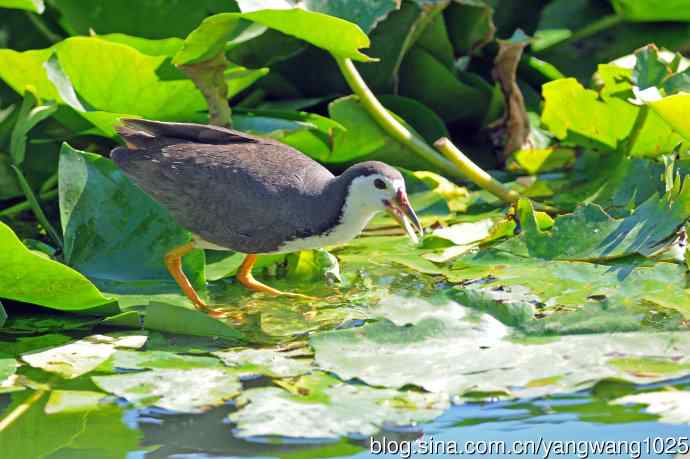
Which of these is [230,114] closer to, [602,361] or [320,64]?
[320,64]

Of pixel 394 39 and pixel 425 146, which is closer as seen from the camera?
pixel 425 146

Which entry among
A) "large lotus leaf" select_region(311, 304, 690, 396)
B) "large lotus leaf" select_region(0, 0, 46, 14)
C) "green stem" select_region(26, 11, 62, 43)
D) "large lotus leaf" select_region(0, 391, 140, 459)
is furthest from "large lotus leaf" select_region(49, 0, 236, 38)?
"large lotus leaf" select_region(0, 391, 140, 459)

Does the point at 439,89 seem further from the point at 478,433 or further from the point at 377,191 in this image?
the point at 478,433

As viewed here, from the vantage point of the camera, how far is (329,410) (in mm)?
2859

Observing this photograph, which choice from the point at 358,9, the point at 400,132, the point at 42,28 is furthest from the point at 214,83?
the point at 42,28

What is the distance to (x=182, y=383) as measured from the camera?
3098 mm

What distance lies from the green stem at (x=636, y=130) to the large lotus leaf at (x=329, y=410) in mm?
2013

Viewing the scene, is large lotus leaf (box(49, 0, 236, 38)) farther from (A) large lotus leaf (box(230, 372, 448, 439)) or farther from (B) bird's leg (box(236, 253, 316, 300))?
(A) large lotus leaf (box(230, 372, 448, 439))

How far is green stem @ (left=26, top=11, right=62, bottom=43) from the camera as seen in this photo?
17.4 ft

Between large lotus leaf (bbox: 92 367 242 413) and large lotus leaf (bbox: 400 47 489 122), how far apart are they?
2.50m

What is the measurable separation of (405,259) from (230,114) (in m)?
0.93

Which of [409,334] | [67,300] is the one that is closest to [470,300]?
[409,334]

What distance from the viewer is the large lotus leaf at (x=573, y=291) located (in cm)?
328

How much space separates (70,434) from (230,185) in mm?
1205
